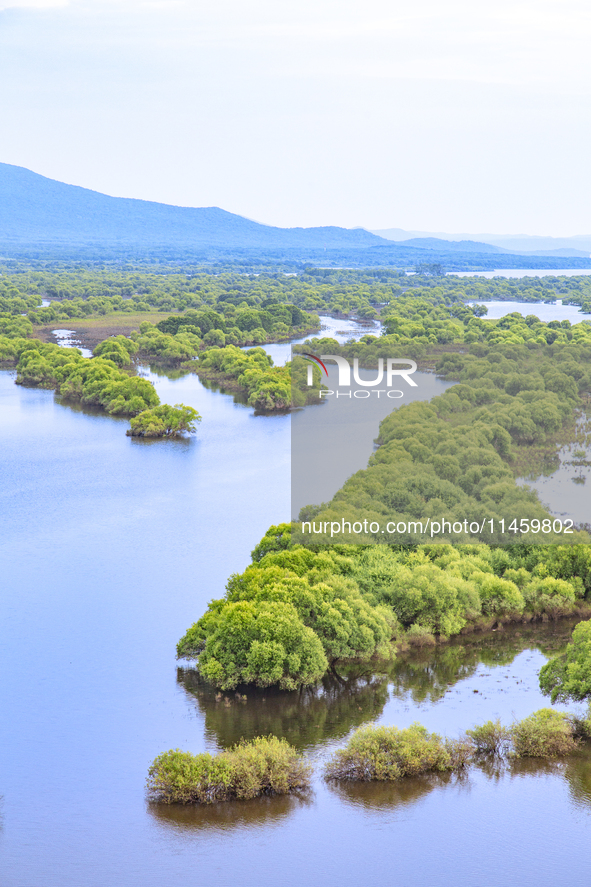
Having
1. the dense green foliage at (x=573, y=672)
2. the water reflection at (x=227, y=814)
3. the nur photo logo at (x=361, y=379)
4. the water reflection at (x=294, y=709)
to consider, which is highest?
the nur photo logo at (x=361, y=379)

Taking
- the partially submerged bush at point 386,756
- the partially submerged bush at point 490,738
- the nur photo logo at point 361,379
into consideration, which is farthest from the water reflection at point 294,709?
the nur photo logo at point 361,379

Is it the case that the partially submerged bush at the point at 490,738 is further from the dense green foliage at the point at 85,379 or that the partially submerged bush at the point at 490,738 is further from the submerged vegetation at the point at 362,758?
the dense green foliage at the point at 85,379

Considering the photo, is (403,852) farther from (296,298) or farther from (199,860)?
(296,298)

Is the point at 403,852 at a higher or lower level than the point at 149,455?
lower

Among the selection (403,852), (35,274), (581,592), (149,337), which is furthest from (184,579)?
(35,274)

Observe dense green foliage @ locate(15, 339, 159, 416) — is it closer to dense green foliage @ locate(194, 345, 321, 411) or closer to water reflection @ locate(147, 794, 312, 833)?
dense green foliage @ locate(194, 345, 321, 411)

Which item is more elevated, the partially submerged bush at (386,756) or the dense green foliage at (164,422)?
the dense green foliage at (164,422)

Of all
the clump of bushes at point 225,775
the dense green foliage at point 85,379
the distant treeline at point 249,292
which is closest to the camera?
the clump of bushes at point 225,775
